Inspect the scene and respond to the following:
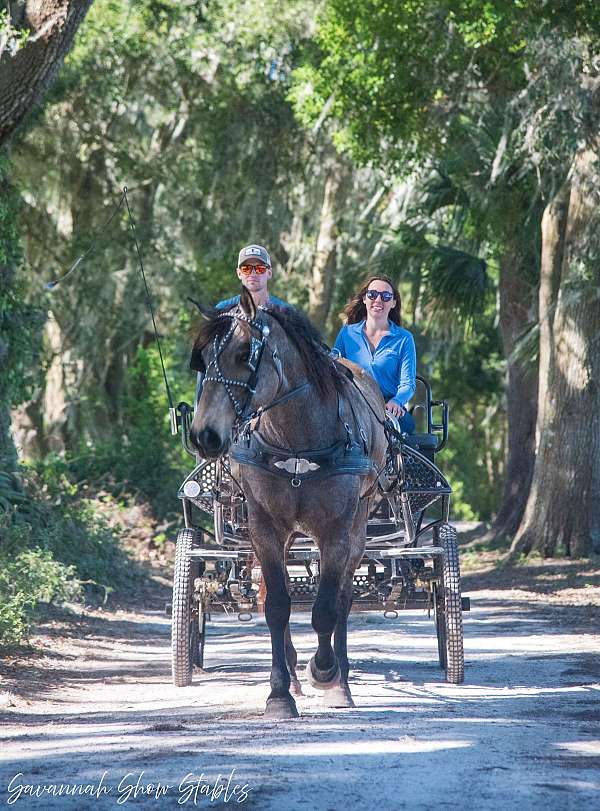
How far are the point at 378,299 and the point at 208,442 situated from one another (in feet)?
9.00

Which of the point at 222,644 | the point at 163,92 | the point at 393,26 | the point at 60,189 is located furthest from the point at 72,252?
the point at 222,644

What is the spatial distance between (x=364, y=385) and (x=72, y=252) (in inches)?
698

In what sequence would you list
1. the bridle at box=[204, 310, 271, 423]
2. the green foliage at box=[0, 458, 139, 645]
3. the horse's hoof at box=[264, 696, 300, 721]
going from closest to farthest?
the bridle at box=[204, 310, 271, 423], the horse's hoof at box=[264, 696, 300, 721], the green foliage at box=[0, 458, 139, 645]

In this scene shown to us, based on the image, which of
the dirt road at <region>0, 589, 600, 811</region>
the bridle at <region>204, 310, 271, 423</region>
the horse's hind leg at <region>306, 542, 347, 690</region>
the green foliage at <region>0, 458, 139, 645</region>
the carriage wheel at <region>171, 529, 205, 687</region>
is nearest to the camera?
the dirt road at <region>0, 589, 600, 811</region>

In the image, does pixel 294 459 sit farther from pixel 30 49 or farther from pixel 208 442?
pixel 30 49

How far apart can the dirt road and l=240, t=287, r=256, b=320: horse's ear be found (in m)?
1.95

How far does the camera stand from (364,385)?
7730 millimetres

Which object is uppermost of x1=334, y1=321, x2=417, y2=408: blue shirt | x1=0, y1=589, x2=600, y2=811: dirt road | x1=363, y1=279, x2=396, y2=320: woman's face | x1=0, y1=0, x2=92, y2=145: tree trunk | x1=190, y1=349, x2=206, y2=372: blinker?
x1=0, y1=0, x2=92, y2=145: tree trunk

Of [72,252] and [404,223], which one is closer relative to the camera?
[404,223]

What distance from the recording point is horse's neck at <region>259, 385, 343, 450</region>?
6.83 m

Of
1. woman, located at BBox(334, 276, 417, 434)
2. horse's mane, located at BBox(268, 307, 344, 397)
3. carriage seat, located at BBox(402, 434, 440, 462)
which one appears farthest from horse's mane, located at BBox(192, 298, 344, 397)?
carriage seat, located at BBox(402, 434, 440, 462)

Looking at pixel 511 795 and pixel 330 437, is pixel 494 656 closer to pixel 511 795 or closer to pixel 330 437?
pixel 330 437

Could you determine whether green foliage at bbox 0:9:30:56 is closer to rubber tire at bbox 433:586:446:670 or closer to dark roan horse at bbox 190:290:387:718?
dark roan horse at bbox 190:290:387:718

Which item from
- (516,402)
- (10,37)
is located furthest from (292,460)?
(516,402)
